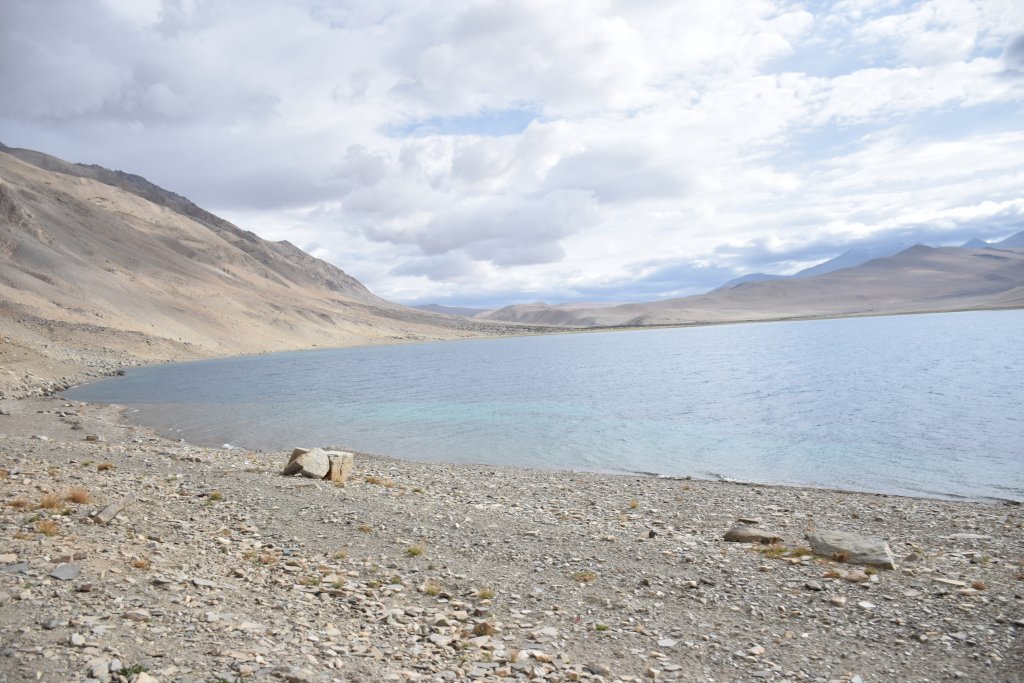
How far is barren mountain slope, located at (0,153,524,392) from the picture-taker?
8856 cm

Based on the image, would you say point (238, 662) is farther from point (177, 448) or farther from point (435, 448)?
point (435, 448)

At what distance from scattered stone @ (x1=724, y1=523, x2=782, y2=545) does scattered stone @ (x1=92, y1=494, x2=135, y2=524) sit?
507 inches

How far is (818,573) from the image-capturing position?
465 inches

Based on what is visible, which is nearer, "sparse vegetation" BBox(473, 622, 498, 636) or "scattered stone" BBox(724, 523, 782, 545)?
"sparse vegetation" BBox(473, 622, 498, 636)

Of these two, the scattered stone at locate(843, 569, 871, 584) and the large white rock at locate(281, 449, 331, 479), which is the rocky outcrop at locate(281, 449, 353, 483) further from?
the scattered stone at locate(843, 569, 871, 584)

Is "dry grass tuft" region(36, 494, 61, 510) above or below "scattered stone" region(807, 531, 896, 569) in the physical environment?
above

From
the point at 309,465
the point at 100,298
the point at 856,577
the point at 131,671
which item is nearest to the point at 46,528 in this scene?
the point at 131,671

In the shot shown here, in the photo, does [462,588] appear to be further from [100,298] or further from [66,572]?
[100,298]

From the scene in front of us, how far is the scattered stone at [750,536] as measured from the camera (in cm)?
1398

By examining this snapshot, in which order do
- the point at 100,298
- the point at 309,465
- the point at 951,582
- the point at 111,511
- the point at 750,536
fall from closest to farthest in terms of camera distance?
the point at 951,582 < the point at 111,511 < the point at 750,536 < the point at 309,465 < the point at 100,298

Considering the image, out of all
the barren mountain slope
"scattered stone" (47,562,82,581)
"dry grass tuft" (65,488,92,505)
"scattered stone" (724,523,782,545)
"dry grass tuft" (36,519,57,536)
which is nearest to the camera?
"scattered stone" (47,562,82,581)

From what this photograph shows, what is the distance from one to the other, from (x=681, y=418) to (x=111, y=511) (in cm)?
3072

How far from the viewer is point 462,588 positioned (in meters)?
10.7

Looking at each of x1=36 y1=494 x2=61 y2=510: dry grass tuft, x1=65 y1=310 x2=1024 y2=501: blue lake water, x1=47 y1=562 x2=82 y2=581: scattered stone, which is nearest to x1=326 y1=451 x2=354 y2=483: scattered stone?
x1=36 y1=494 x2=61 y2=510: dry grass tuft
